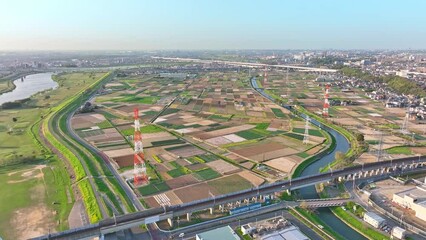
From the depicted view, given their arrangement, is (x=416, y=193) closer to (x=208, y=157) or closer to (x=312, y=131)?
(x=208, y=157)

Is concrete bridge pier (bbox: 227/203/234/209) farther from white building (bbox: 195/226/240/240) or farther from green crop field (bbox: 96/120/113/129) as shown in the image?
green crop field (bbox: 96/120/113/129)

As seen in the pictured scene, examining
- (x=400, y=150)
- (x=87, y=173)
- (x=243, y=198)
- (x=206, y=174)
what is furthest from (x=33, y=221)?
(x=400, y=150)

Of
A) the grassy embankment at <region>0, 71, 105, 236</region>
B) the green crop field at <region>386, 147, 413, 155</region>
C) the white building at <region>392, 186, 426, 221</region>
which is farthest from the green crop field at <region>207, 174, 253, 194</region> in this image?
the green crop field at <region>386, 147, 413, 155</region>

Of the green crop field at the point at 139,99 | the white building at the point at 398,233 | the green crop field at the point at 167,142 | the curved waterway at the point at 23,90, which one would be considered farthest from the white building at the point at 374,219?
the curved waterway at the point at 23,90

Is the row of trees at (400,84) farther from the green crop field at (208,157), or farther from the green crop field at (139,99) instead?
the green crop field at (139,99)

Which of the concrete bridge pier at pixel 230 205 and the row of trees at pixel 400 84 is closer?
the concrete bridge pier at pixel 230 205

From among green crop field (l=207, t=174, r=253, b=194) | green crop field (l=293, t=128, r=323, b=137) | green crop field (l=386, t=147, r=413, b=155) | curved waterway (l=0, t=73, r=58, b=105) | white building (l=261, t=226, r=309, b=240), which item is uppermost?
curved waterway (l=0, t=73, r=58, b=105)

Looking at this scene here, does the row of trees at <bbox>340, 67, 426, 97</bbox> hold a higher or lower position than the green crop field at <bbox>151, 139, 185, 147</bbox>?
higher
